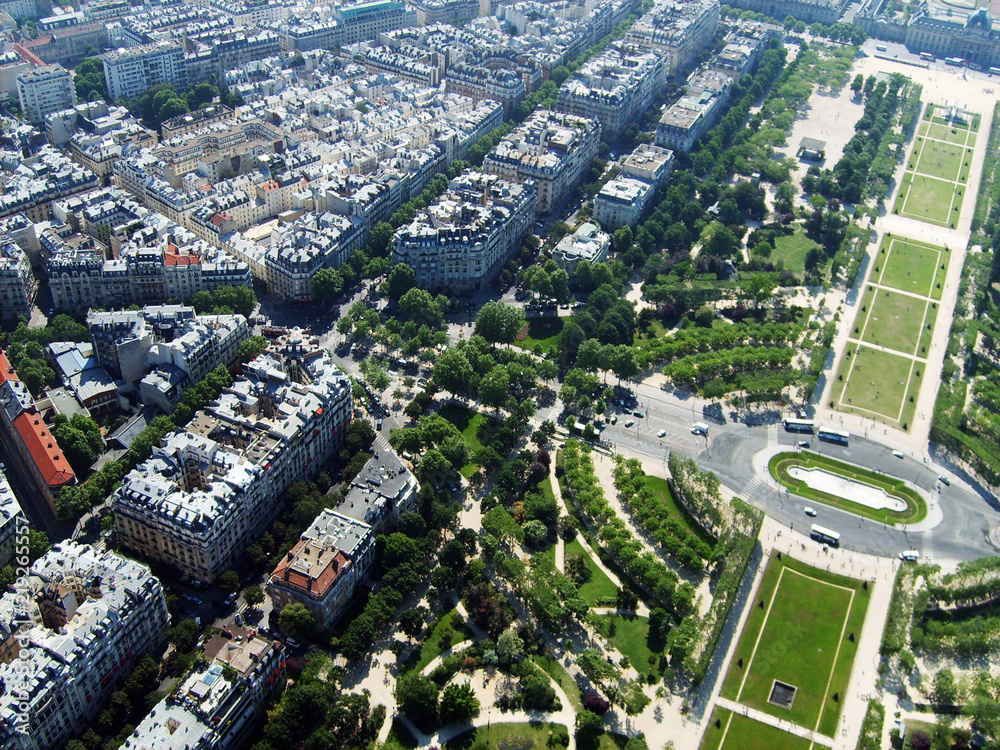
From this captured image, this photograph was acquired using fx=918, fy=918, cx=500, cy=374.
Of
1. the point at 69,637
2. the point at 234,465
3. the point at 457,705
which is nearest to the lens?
the point at 69,637

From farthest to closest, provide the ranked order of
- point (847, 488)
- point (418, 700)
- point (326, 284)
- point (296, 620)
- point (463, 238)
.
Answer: point (463, 238) → point (326, 284) → point (847, 488) → point (296, 620) → point (418, 700)

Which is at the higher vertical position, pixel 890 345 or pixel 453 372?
pixel 890 345

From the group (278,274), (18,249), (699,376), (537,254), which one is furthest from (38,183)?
(699,376)

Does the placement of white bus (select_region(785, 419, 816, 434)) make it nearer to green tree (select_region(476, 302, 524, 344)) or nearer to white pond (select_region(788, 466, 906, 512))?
white pond (select_region(788, 466, 906, 512))

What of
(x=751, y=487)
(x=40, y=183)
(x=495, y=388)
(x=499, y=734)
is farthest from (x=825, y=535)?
(x=40, y=183)

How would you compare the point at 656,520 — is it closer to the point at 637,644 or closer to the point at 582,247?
the point at 637,644

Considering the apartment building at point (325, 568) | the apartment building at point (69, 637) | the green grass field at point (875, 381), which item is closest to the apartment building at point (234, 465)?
the apartment building at point (69, 637)

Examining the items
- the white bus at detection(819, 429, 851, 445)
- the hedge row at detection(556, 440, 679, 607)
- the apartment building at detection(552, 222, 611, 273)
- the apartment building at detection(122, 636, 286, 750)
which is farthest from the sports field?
the apartment building at detection(122, 636, 286, 750)
